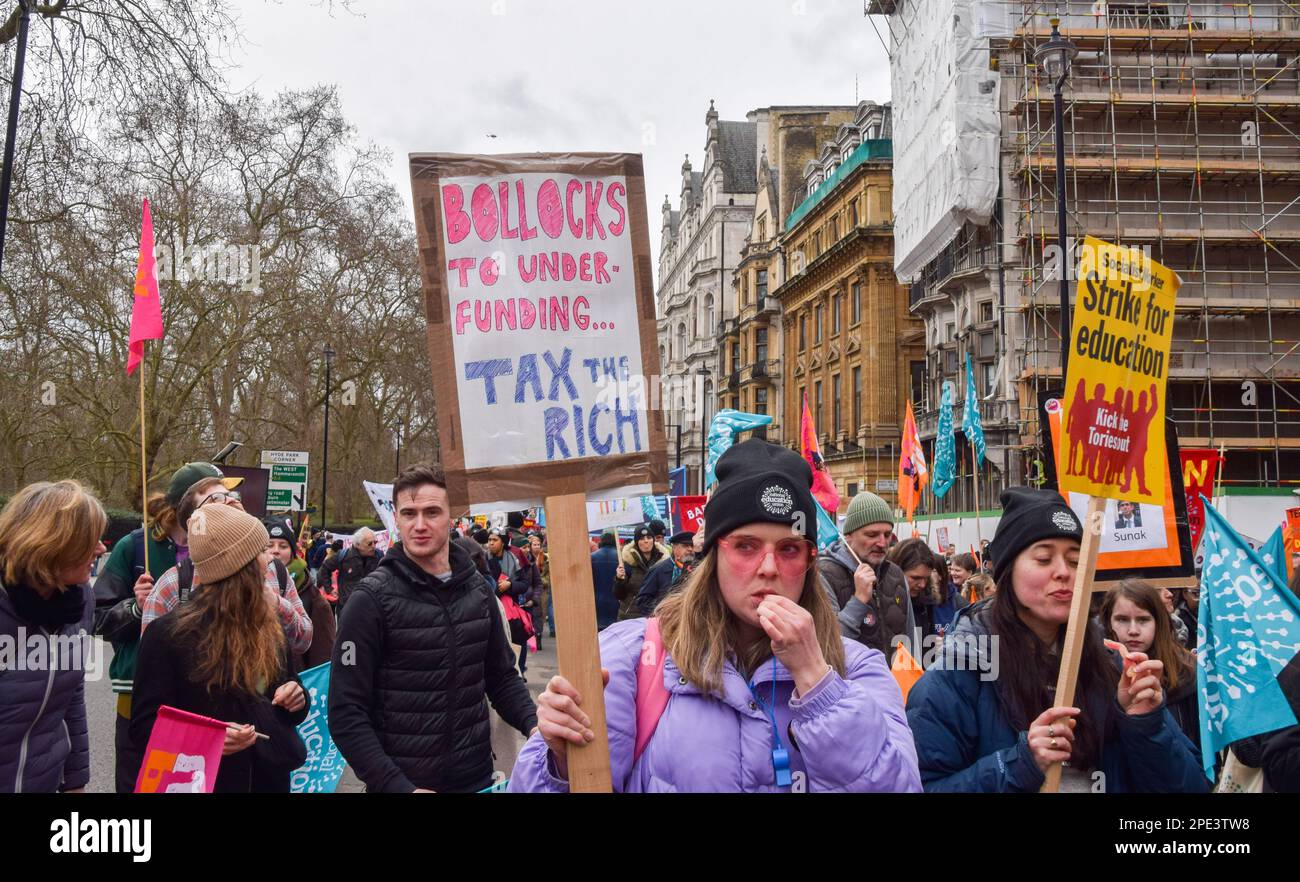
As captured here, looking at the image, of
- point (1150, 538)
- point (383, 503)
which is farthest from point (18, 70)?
point (1150, 538)

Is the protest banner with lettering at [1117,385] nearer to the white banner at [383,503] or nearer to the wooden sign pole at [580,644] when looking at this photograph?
the wooden sign pole at [580,644]

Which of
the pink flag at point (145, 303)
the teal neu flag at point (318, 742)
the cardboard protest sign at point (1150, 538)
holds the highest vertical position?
the pink flag at point (145, 303)

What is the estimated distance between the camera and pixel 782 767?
212cm

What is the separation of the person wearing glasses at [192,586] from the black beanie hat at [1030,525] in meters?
2.49

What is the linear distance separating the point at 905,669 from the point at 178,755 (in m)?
3.66

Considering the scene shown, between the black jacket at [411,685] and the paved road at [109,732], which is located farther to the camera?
the paved road at [109,732]

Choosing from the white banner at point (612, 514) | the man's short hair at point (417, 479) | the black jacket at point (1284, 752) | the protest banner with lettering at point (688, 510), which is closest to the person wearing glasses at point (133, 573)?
the man's short hair at point (417, 479)

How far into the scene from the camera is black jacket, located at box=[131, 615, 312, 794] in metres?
3.38

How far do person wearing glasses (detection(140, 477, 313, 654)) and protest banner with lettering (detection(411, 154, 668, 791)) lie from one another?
6.32 feet

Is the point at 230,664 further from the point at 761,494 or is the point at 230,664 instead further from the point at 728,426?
the point at 728,426

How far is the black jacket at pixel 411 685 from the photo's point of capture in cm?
350
